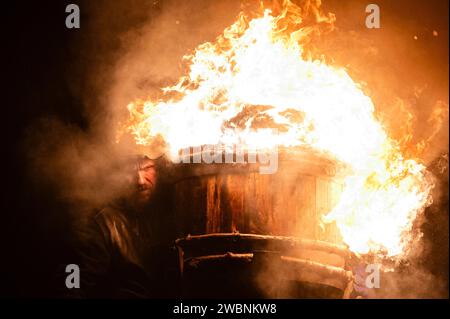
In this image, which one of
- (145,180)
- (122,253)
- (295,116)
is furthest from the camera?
(145,180)

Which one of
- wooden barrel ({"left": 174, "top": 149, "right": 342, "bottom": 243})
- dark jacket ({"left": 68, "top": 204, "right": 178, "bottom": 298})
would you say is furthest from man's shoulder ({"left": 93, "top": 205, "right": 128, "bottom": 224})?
wooden barrel ({"left": 174, "top": 149, "right": 342, "bottom": 243})

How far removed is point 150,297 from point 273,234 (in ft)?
8.13

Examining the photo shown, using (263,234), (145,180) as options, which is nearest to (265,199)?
(263,234)

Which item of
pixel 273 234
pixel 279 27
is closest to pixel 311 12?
pixel 279 27

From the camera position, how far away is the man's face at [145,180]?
26.7 ft

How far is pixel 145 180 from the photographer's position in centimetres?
826

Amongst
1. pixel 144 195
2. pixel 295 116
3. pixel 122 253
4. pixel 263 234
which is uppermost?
pixel 295 116

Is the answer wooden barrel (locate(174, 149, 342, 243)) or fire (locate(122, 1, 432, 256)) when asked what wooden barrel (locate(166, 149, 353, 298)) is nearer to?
wooden barrel (locate(174, 149, 342, 243))

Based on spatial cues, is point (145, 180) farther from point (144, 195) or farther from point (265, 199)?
point (265, 199)

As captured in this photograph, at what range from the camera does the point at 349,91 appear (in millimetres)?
7680

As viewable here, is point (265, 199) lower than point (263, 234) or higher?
higher

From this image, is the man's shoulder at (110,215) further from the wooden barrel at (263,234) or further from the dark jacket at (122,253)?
the wooden barrel at (263,234)

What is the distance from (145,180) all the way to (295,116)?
7.89 ft
